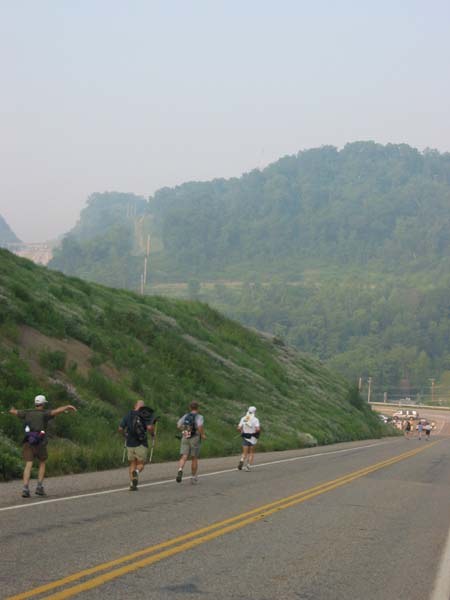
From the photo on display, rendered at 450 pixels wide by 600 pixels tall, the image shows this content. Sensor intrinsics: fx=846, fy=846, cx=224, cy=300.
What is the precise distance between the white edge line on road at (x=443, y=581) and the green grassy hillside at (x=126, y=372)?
30.4 feet

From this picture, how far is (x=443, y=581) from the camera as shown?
8773 mm

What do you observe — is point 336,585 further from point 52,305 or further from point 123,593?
point 52,305

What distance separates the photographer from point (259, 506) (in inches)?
550

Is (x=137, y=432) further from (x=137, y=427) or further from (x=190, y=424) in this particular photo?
(x=190, y=424)

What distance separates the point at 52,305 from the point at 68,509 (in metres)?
22.9

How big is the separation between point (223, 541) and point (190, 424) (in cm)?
843

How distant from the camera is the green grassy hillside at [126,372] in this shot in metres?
22.8

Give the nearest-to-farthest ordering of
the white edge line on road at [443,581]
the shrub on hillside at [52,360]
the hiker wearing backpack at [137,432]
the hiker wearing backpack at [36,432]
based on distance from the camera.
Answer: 1. the white edge line on road at [443,581]
2. the hiker wearing backpack at [36,432]
3. the hiker wearing backpack at [137,432]
4. the shrub on hillside at [52,360]

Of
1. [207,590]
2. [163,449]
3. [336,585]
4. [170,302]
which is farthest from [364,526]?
[170,302]

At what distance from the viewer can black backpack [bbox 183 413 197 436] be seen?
18.7 meters

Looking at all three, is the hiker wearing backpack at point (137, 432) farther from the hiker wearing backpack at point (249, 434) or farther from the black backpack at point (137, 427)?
the hiker wearing backpack at point (249, 434)

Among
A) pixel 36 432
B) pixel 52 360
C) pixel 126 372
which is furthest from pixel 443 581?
pixel 126 372

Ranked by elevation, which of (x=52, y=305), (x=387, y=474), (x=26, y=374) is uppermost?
(x=52, y=305)

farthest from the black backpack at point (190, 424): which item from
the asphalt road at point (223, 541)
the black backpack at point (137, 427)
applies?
the black backpack at point (137, 427)
